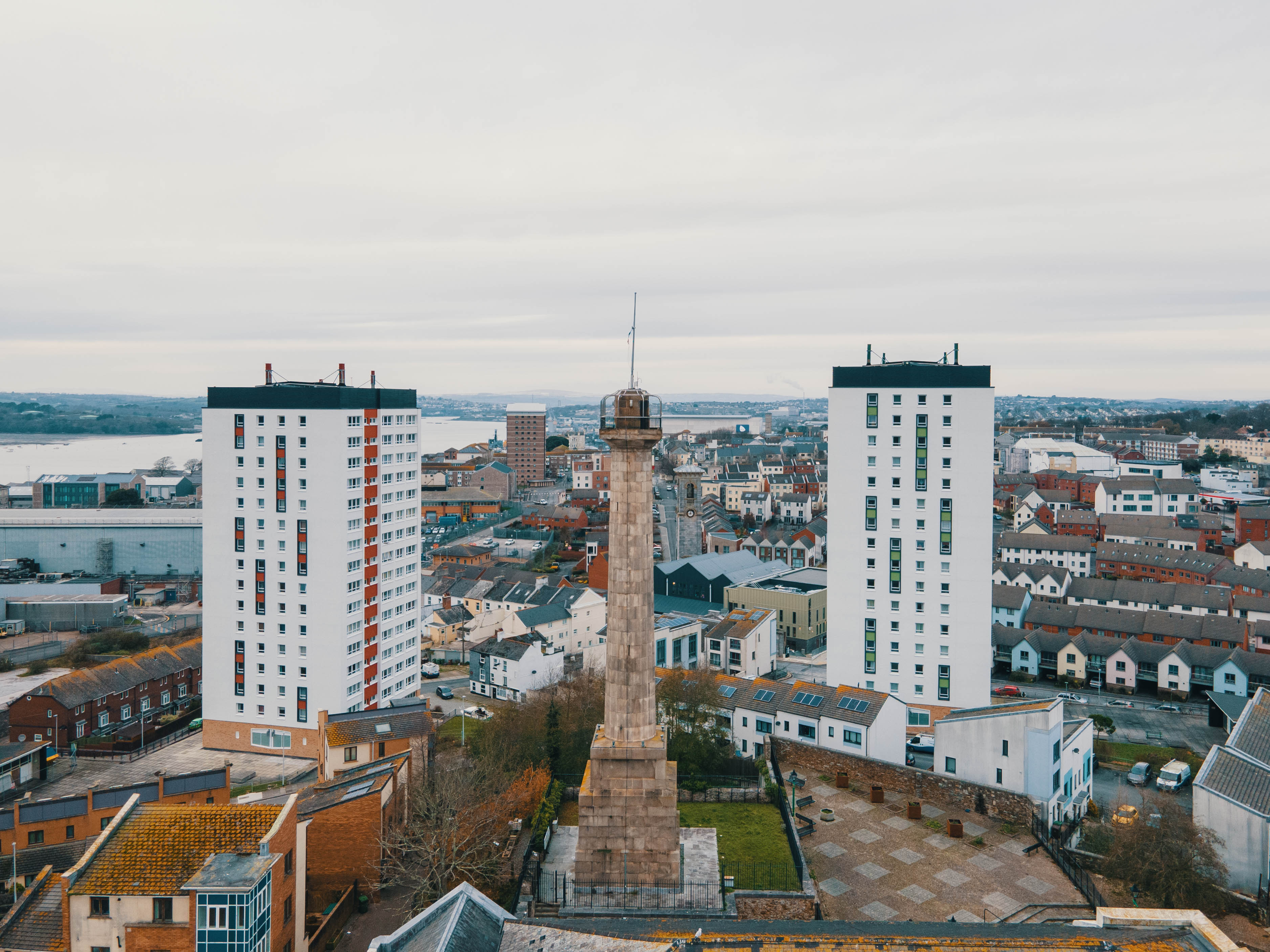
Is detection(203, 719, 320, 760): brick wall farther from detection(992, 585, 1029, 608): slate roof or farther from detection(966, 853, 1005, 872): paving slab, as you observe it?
detection(992, 585, 1029, 608): slate roof

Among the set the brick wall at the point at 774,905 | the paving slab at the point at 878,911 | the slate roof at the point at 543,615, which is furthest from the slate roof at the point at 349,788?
the slate roof at the point at 543,615

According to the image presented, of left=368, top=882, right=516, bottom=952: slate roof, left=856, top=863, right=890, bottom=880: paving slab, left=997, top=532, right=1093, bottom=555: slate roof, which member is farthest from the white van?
left=997, top=532, right=1093, bottom=555: slate roof

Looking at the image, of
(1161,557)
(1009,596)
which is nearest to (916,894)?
(1009,596)

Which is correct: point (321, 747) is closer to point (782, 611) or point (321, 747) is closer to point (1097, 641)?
point (782, 611)

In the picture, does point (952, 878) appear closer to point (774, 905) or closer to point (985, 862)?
point (985, 862)

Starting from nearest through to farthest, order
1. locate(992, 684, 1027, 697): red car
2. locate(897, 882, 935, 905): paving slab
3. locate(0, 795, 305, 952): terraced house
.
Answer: locate(0, 795, 305, 952): terraced house < locate(897, 882, 935, 905): paving slab < locate(992, 684, 1027, 697): red car

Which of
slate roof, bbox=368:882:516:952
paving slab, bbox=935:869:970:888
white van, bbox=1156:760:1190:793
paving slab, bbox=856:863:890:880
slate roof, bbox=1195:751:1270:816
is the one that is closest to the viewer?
slate roof, bbox=368:882:516:952
